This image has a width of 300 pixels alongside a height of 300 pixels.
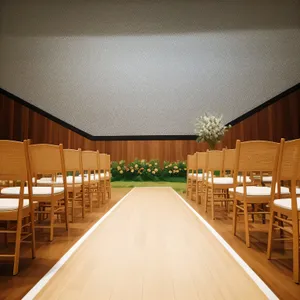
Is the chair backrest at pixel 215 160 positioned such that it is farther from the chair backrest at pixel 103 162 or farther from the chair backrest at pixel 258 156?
the chair backrest at pixel 103 162

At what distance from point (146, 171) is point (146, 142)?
1287 millimetres

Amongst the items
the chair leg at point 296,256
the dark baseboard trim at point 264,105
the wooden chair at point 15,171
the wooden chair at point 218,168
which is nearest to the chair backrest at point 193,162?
the wooden chair at point 218,168

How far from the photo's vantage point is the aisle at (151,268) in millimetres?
1555

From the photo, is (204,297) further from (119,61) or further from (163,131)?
(119,61)

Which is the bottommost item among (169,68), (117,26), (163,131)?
(163,131)

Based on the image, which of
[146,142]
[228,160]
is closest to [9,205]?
[228,160]

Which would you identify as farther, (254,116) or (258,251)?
(254,116)

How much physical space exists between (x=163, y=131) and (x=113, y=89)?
2.06 metres

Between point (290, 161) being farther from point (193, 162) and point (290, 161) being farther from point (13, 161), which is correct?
point (193, 162)

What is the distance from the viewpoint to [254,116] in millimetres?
9188

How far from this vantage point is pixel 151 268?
192cm

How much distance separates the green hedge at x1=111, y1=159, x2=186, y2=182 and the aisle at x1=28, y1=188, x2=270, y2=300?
539 cm

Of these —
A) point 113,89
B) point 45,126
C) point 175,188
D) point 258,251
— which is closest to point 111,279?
point 258,251

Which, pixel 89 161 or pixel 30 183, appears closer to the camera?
pixel 30 183
